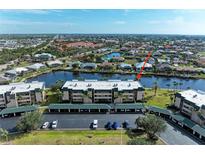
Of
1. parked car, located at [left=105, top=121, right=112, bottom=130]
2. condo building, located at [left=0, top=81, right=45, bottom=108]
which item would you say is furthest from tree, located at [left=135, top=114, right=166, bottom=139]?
condo building, located at [left=0, top=81, right=45, bottom=108]

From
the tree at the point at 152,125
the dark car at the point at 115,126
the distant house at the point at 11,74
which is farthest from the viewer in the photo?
the distant house at the point at 11,74

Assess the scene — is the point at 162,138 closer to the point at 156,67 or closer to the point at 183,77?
the point at 183,77

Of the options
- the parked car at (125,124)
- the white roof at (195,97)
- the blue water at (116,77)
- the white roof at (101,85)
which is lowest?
the parked car at (125,124)

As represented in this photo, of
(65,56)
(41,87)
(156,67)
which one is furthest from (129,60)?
(41,87)

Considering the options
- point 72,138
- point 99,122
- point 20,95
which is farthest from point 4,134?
point 99,122

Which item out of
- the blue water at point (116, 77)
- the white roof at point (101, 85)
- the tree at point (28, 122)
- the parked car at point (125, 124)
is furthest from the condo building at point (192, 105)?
the tree at point (28, 122)

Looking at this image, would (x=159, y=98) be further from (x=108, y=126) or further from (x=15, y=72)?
(x=15, y=72)

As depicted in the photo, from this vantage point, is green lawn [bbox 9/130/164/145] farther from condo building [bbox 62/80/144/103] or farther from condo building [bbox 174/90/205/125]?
condo building [bbox 62/80/144/103]

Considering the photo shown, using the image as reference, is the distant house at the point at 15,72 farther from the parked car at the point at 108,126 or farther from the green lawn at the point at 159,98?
the parked car at the point at 108,126
